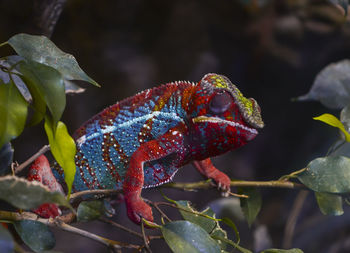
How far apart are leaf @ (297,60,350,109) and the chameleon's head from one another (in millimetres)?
347

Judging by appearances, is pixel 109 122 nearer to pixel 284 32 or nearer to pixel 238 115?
pixel 238 115

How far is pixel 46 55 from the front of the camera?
730mm

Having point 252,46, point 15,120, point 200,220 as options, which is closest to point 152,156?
point 200,220

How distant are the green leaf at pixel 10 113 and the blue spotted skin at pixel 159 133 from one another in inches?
14.1

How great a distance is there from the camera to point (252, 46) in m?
2.49

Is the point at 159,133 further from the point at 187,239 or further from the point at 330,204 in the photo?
the point at 330,204

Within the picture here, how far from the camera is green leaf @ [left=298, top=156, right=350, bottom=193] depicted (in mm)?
878

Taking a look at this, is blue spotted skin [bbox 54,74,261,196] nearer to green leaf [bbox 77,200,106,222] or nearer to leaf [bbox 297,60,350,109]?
green leaf [bbox 77,200,106,222]

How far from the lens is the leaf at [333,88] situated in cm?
116

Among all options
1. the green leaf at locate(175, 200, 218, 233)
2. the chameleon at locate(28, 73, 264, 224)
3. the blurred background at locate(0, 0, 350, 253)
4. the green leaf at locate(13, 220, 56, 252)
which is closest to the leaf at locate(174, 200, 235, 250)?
the green leaf at locate(175, 200, 218, 233)

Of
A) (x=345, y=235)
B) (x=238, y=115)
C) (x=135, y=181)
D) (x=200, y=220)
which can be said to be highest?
(x=238, y=115)

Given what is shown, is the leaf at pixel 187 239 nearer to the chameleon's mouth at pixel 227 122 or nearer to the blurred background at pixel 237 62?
the chameleon's mouth at pixel 227 122

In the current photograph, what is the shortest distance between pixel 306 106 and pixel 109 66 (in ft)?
4.33

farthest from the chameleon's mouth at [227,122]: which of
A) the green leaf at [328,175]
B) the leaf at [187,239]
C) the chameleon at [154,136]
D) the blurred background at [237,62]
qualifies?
the blurred background at [237,62]
